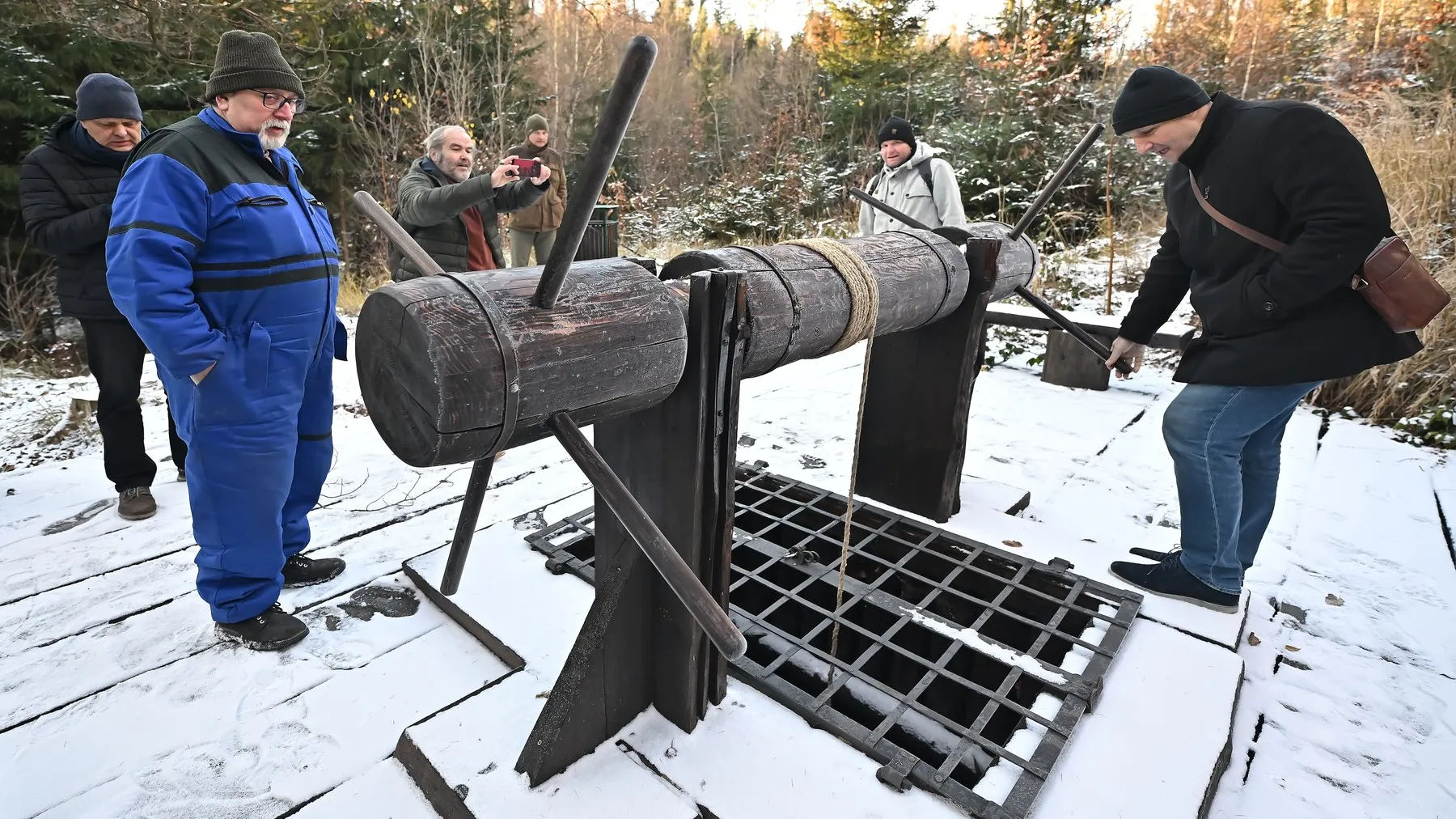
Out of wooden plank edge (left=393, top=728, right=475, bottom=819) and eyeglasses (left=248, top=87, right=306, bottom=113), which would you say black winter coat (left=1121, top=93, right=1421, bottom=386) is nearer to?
wooden plank edge (left=393, top=728, right=475, bottom=819)

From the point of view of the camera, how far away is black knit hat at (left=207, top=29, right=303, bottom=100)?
194cm

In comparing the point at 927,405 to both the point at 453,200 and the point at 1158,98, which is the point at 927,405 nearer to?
the point at 1158,98

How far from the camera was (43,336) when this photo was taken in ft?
20.9

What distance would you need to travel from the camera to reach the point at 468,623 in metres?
2.20

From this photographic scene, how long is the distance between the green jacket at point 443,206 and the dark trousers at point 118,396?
105cm

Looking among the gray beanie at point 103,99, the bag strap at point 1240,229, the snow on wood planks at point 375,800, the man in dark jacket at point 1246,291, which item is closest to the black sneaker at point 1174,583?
the man in dark jacket at point 1246,291

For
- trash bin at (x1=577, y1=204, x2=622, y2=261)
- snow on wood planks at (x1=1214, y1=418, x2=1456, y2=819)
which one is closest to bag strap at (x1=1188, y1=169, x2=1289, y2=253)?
snow on wood planks at (x1=1214, y1=418, x2=1456, y2=819)

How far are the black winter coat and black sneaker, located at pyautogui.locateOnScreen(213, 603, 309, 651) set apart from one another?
278cm

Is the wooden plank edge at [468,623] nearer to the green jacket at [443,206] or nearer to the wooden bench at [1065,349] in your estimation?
the green jacket at [443,206]

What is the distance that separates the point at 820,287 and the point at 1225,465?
1.39 meters

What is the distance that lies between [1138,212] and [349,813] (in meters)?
9.42

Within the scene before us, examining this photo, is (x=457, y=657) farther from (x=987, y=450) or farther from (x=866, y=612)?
(x=987, y=450)

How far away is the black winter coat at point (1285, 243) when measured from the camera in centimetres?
187

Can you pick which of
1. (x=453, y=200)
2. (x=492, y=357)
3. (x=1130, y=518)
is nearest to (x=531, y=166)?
(x=453, y=200)
